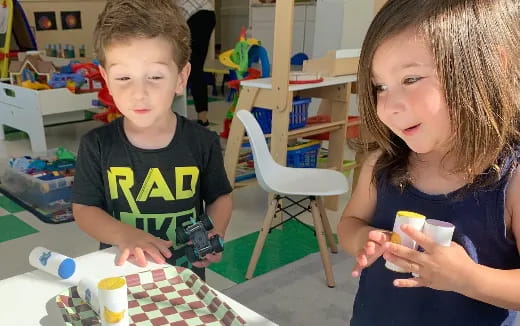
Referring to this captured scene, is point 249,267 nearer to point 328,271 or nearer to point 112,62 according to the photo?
point 328,271

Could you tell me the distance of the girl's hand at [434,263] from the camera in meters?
0.50

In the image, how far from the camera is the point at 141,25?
768 mm

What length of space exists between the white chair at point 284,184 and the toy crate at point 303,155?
37 cm

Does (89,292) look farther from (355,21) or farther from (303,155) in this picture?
(355,21)

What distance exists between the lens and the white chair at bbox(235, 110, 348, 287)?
1.57 meters

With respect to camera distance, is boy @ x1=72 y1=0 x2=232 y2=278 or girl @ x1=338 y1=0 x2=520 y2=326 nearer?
girl @ x1=338 y1=0 x2=520 y2=326

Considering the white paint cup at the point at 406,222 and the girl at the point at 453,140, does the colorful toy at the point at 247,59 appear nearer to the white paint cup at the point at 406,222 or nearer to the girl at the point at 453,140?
the girl at the point at 453,140

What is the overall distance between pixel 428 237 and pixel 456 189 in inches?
5.3

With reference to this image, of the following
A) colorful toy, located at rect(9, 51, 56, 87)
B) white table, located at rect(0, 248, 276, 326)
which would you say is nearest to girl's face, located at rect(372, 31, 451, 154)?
white table, located at rect(0, 248, 276, 326)

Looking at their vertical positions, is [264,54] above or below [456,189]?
above

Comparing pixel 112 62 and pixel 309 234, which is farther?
pixel 309 234

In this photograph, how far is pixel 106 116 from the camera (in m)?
2.95

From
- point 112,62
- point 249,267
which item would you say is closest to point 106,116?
point 249,267

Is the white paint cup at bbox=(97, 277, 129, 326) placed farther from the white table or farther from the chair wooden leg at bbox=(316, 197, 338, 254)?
the chair wooden leg at bbox=(316, 197, 338, 254)
